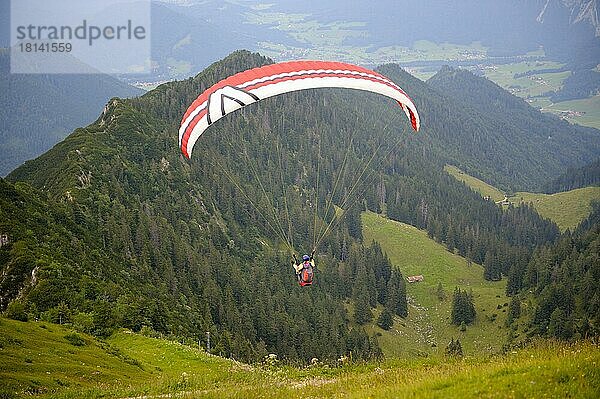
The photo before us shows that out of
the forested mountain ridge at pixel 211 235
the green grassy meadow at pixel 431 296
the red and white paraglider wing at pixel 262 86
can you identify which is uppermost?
the red and white paraglider wing at pixel 262 86

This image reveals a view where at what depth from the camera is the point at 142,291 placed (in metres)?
47.1

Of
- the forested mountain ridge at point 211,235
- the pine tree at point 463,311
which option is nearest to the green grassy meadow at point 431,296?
the pine tree at point 463,311

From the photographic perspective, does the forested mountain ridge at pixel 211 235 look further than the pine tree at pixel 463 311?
No

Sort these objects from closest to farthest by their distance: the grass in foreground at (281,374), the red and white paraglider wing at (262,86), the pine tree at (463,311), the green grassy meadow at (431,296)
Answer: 1. the grass in foreground at (281,374)
2. the red and white paraglider wing at (262,86)
3. the green grassy meadow at (431,296)
4. the pine tree at (463,311)

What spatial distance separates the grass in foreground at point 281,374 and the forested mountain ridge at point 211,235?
663cm

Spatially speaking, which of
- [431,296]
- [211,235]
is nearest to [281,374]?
[211,235]

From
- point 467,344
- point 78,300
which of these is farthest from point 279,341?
point 78,300

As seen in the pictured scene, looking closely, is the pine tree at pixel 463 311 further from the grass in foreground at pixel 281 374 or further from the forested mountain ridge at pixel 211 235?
the grass in foreground at pixel 281 374

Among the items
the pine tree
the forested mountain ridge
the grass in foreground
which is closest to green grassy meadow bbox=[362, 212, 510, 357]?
the pine tree

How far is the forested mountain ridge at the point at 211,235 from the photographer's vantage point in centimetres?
3834

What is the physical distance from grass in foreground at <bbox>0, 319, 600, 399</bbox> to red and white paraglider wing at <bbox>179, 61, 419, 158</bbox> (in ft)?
32.4

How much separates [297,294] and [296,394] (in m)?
79.7

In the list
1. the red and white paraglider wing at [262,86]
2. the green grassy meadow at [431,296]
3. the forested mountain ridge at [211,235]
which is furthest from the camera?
the green grassy meadow at [431,296]

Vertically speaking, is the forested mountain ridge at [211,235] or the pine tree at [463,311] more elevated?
the forested mountain ridge at [211,235]
